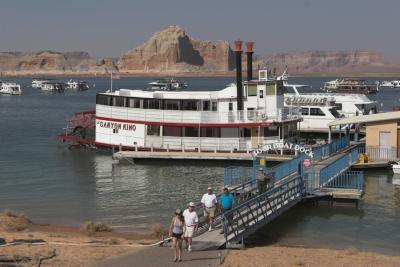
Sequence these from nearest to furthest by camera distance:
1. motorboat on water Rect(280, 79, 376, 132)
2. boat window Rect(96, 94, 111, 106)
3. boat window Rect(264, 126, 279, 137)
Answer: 1. boat window Rect(264, 126, 279, 137)
2. boat window Rect(96, 94, 111, 106)
3. motorboat on water Rect(280, 79, 376, 132)

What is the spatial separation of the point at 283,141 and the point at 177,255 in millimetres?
25020

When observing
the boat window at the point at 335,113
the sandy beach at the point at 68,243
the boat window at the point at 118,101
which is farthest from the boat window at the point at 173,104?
the sandy beach at the point at 68,243

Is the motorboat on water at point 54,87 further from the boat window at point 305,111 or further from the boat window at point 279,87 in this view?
the boat window at point 279,87

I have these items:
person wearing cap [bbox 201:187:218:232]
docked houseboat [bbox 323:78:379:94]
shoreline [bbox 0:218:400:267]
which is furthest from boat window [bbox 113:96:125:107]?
docked houseboat [bbox 323:78:379:94]

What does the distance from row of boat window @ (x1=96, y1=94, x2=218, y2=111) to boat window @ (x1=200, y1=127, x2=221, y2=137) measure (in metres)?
1.42

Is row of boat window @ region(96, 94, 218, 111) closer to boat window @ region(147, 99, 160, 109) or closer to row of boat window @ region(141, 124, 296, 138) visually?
boat window @ region(147, 99, 160, 109)

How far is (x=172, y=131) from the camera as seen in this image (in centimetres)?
4409

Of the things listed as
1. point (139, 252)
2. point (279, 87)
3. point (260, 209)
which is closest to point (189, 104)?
point (279, 87)

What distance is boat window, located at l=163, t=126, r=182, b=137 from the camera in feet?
144

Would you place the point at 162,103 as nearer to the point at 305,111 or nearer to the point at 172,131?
the point at 172,131

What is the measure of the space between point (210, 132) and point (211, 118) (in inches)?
38.0

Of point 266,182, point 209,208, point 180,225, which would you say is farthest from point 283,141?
point 180,225

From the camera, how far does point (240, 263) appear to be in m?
18.4

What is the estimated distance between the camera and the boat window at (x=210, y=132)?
1703 inches
